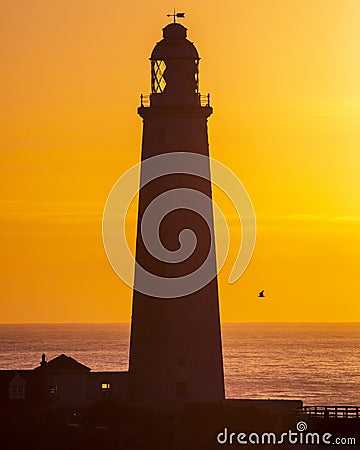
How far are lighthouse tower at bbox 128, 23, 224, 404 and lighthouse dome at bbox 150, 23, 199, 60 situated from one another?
0.26ft

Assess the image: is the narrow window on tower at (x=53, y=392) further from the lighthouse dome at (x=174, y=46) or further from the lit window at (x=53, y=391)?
the lighthouse dome at (x=174, y=46)

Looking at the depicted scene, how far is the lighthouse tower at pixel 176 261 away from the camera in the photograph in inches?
2084

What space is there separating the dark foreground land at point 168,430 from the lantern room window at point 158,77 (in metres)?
10.9

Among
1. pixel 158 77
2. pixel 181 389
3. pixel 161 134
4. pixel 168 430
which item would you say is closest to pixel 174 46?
pixel 158 77

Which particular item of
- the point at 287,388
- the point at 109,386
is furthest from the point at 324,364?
the point at 109,386

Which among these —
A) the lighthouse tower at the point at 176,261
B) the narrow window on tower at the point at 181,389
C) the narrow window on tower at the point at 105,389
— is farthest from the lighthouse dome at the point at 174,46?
the narrow window on tower at the point at 105,389

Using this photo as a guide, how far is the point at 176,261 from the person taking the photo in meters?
52.9

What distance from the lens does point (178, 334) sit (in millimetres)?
52906

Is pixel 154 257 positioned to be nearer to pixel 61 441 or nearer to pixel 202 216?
pixel 202 216

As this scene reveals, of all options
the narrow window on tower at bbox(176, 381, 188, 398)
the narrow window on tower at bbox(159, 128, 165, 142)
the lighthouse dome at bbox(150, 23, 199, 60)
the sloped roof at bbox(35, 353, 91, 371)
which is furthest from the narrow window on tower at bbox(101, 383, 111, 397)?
the lighthouse dome at bbox(150, 23, 199, 60)

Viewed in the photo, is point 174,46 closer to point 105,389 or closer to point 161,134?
point 161,134

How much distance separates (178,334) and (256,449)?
5129 mm

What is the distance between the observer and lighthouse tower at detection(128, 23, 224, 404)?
174 feet

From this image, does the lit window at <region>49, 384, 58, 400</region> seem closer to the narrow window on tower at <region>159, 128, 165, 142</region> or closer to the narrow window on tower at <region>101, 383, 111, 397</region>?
the narrow window on tower at <region>101, 383, 111, 397</region>
